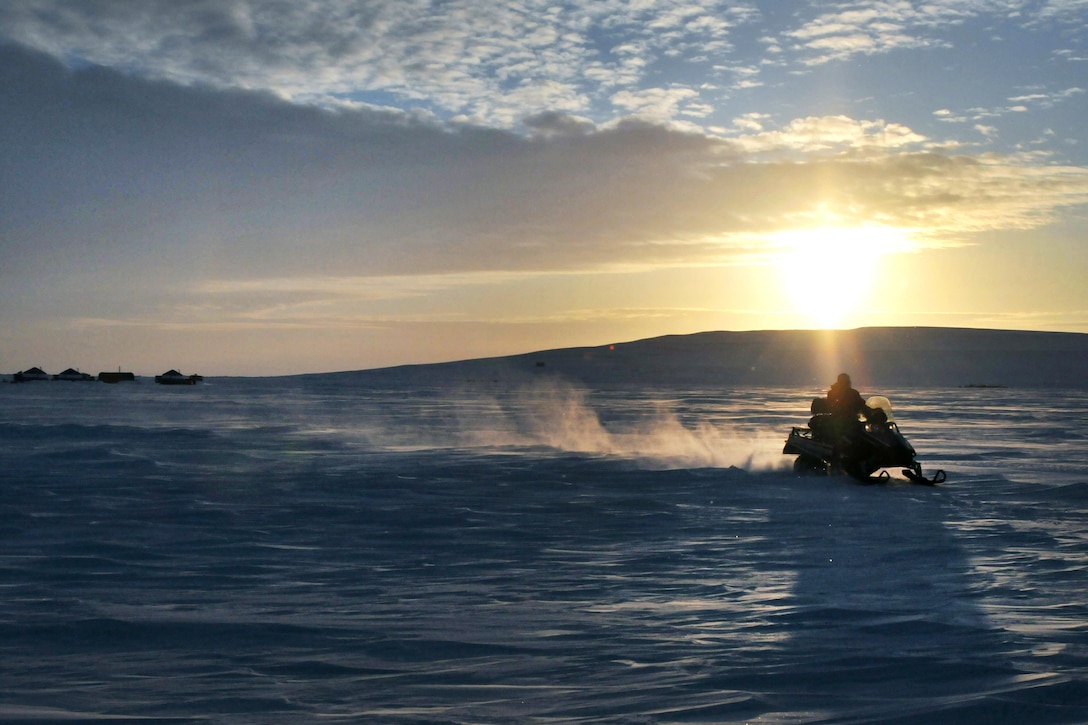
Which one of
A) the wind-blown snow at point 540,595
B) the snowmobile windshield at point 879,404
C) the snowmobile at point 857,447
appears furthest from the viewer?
the snowmobile windshield at point 879,404

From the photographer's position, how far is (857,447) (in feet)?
70.8

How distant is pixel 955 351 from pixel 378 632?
162698 millimetres

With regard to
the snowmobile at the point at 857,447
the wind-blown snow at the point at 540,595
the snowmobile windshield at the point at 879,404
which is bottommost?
the wind-blown snow at the point at 540,595

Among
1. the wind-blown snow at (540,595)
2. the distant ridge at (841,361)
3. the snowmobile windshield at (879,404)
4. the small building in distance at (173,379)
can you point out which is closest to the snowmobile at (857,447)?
the snowmobile windshield at (879,404)

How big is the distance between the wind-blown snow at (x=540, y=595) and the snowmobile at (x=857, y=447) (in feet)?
1.72

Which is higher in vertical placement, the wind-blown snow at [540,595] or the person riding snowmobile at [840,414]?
the person riding snowmobile at [840,414]

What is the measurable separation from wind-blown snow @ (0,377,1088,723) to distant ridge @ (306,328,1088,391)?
102220mm

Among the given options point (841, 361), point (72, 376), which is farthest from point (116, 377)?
point (841, 361)

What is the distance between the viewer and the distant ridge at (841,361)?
133250 millimetres

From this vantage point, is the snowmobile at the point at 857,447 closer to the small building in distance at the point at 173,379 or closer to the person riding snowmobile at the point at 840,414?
the person riding snowmobile at the point at 840,414

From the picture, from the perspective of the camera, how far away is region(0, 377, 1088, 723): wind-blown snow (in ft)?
21.6

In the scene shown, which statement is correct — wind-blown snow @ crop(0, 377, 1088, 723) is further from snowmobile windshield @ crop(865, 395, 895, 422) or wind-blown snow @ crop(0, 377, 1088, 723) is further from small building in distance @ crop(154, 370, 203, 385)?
small building in distance @ crop(154, 370, 203, 385)

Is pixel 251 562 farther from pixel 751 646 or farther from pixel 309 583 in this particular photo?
pixel 751 646

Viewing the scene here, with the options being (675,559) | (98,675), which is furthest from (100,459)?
(98,675)
